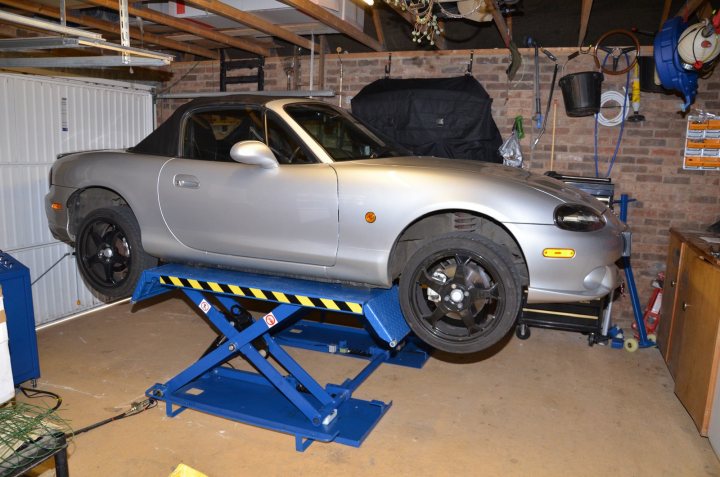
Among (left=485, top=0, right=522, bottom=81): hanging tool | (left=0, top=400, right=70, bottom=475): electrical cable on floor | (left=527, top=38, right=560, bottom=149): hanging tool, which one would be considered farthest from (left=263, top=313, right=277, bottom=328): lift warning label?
(left=527, top=38, right=560, bottom=149): hanging tool

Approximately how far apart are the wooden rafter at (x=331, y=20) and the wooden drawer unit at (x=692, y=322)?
3556 millimetres

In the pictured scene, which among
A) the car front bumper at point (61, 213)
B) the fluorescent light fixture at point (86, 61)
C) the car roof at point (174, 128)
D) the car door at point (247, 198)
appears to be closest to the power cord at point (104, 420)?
the car front bumper at point (61, 213)

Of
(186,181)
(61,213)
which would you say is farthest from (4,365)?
(186,181)

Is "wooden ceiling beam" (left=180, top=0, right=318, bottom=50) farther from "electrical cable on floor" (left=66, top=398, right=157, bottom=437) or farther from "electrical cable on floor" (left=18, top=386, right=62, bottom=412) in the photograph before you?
"electrical cable on floor" (left=18, top=386, right=62, bottom=412)

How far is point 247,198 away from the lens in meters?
3.40

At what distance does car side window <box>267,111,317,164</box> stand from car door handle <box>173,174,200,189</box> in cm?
52

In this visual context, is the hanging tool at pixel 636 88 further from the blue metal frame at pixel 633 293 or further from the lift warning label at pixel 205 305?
the lift warning label at pixel 205 305

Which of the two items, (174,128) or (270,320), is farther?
(174,128)

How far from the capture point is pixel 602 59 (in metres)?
5.63

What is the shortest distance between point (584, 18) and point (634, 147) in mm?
1396

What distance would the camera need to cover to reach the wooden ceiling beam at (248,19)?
14.4ft

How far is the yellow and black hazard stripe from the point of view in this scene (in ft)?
10.7

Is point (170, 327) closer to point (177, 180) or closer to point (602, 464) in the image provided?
point (177, 180)

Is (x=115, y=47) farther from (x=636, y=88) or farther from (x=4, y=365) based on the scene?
(x=636, y=88)
